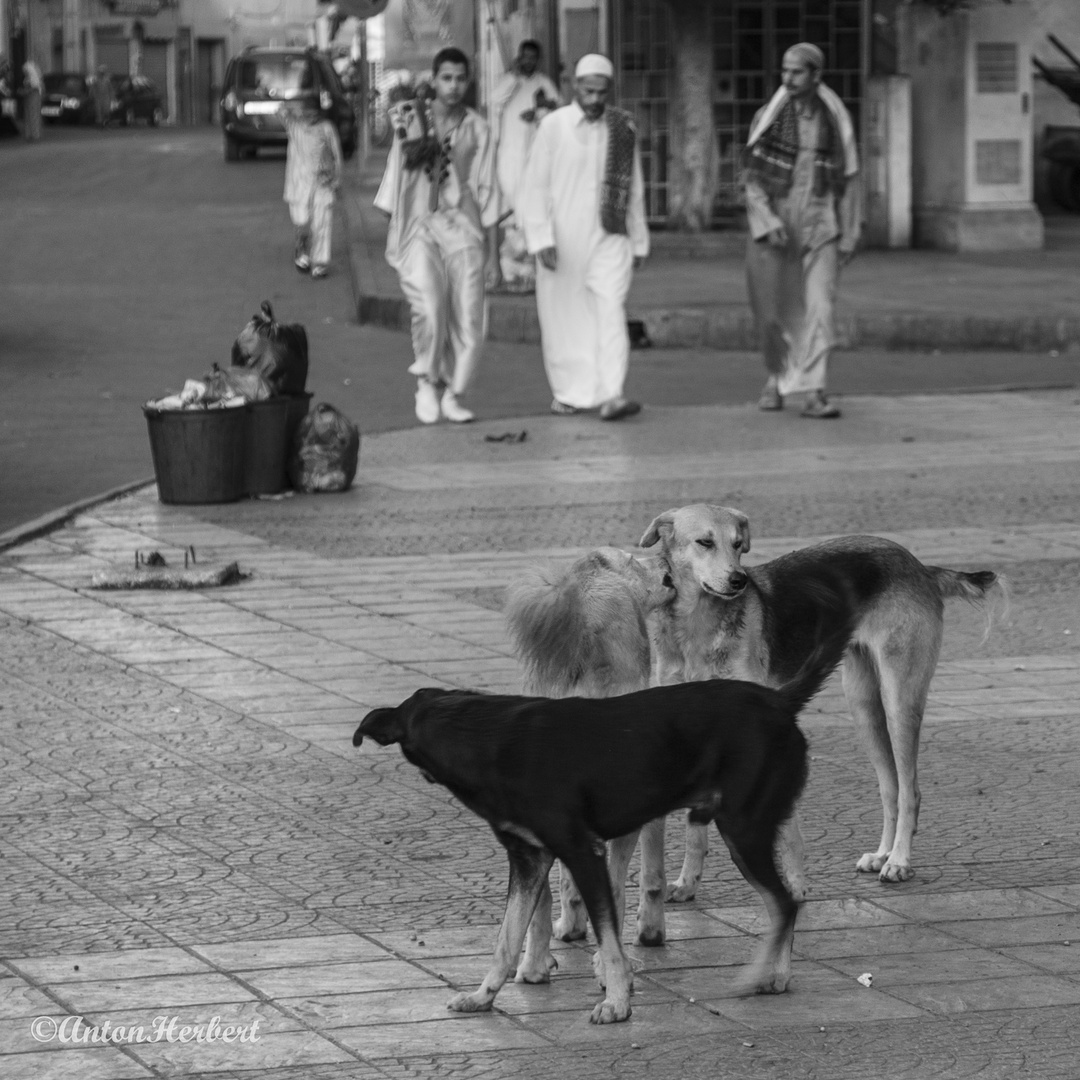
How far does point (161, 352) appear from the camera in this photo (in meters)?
17.2

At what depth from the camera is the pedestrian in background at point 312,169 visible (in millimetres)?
21609

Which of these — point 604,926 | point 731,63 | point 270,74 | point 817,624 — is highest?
point 270,74

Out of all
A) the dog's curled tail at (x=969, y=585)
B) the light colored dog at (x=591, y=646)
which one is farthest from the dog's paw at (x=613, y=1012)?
the dog's curled tail at (x=969, y=585)

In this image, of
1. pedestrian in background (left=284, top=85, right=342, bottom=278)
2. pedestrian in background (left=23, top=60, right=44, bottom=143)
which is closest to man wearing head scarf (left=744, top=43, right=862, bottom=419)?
pedestrian in background (left=284, top=85, right=342, bottom=278)

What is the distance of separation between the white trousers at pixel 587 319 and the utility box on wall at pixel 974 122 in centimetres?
1023

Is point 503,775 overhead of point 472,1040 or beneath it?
overhead

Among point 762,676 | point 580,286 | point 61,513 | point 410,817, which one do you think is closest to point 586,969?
point 762,676

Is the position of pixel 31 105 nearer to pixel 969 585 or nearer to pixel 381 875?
pixel 381 875

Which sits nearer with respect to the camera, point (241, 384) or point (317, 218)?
point (241, 384)

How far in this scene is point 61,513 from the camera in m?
10.3

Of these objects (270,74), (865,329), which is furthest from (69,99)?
(865,329)

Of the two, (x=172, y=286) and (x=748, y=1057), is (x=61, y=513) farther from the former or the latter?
(x=172, y=286)

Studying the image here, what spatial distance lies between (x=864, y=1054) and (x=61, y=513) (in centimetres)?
704

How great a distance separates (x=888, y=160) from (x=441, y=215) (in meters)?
11.2
